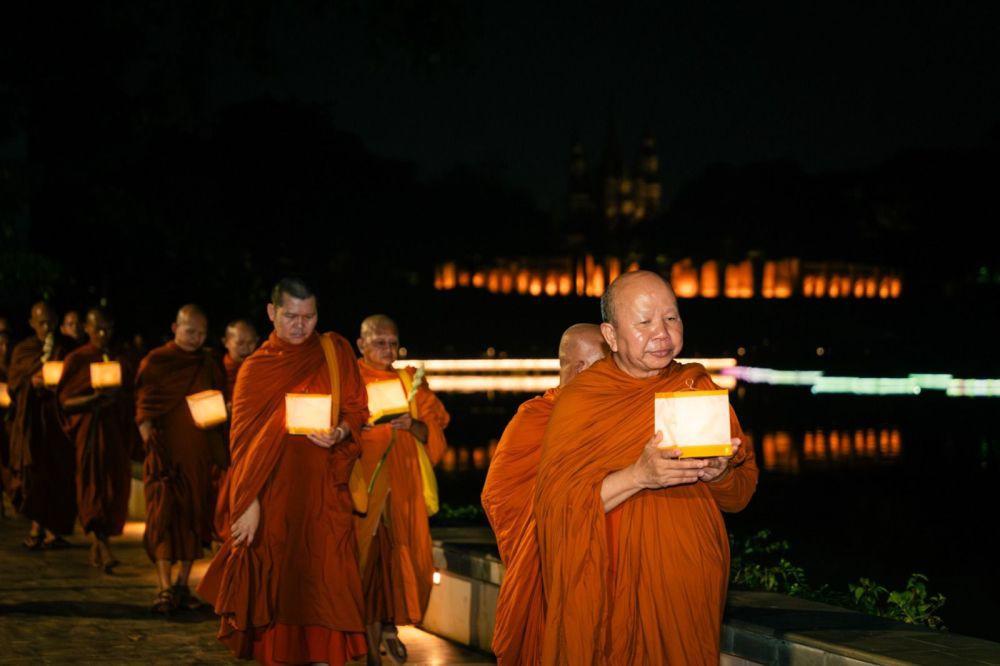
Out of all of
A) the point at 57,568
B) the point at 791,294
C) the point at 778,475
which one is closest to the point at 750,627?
the point at 57,568

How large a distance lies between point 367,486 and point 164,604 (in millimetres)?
1891

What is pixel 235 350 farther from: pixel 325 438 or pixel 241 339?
pixel 325 438

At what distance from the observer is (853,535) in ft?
41.6

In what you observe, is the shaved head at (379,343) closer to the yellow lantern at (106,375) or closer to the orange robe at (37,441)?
the yellow lantern at (106,375)

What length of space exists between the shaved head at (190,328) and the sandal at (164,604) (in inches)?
64.6

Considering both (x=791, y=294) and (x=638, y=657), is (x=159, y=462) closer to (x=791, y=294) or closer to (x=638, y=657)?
(x=638, y=657)

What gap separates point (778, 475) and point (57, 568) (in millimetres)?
9663

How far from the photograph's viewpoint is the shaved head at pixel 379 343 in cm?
781

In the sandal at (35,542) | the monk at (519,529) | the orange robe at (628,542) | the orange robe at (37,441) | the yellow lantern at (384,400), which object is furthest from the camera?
the orange robe at (37,441)

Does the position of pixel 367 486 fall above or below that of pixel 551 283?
below

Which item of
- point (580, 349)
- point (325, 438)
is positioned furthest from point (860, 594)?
point (325, 438)

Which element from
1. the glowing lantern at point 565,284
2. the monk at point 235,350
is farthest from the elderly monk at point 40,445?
the glowing lantern at point 565,284

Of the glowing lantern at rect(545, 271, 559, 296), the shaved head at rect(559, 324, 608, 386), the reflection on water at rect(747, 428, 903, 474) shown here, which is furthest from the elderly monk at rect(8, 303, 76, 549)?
the glowing lantern at rect(545, 271, 559, 296)

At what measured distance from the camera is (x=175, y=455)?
30.8 feet
